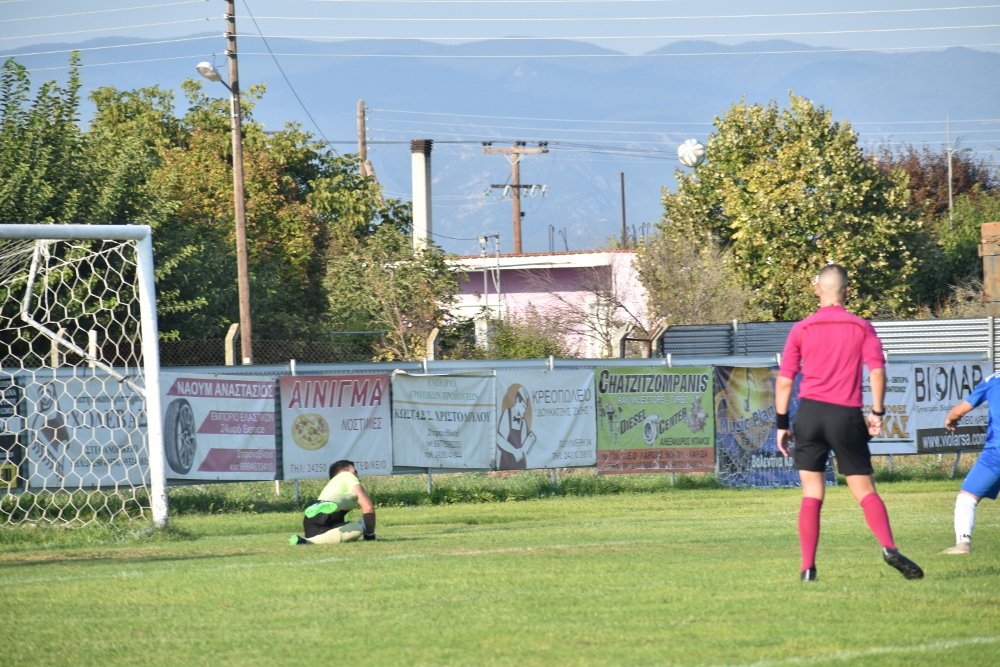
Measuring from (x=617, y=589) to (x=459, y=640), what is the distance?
6.58 ft

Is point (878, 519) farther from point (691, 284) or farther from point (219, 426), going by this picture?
point (691, 284)

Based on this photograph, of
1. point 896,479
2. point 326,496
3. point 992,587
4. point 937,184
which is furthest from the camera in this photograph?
point 937,184

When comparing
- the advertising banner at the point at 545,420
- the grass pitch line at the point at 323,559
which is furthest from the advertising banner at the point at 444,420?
the grass pitch line at the point at 323,559

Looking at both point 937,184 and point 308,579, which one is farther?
point 937,184

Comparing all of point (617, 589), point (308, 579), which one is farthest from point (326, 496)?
point (617, 589)

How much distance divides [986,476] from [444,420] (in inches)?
413

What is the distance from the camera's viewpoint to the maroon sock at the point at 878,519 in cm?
901

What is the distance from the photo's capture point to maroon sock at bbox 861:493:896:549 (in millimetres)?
9008

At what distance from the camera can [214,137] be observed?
149 ft

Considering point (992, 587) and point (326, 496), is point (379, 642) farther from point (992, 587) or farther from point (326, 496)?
point (326, 496)

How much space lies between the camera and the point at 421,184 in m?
59.3

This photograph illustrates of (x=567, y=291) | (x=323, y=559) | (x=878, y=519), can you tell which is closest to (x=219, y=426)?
(x=323, y=559)

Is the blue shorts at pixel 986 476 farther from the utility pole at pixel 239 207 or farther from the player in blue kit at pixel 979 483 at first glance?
the utility pole at pixel 239 207

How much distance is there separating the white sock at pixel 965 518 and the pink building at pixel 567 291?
28.2 metres
